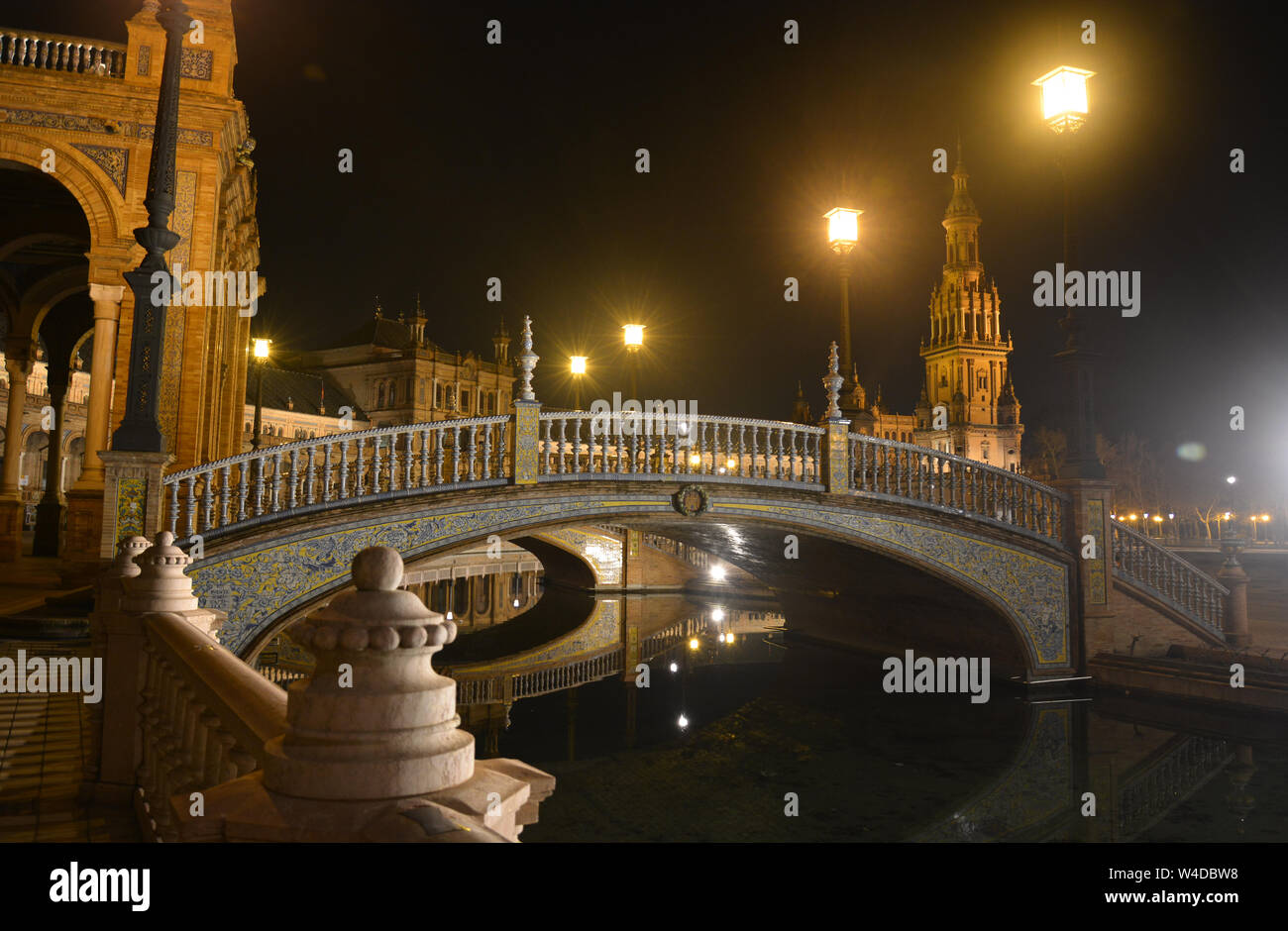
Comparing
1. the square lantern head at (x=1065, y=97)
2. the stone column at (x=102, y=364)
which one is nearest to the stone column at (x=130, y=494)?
the stone column at (x=102, y=364)

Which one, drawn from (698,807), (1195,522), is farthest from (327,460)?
(1195,522)

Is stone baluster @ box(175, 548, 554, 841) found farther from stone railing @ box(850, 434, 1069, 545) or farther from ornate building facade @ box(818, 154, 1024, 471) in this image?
ornate building facade @ box(818, 154, 1024, 471)

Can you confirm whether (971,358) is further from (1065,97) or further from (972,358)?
(1065,97)

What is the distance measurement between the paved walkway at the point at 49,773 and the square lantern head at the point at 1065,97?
14262mm

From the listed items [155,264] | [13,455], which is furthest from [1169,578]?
[13,455]

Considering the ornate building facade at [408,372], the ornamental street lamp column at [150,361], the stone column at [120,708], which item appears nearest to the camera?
the stone column at [120,708]

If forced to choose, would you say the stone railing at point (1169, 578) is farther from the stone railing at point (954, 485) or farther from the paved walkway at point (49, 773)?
the paved walkway at point (49, 773)

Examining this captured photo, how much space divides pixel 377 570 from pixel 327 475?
8.69 meters

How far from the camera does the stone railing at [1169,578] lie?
15.5 metres

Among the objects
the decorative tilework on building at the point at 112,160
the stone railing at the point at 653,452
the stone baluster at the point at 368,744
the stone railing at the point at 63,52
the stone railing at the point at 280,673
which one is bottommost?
the stone railing at the point at 280,673

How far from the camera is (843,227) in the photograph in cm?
1305

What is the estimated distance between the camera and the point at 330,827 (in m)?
2.15

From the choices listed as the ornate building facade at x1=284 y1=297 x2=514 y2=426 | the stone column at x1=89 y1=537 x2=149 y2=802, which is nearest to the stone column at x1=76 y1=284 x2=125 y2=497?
the stone column at x1=89 y1=537 x2=149 y2=802
